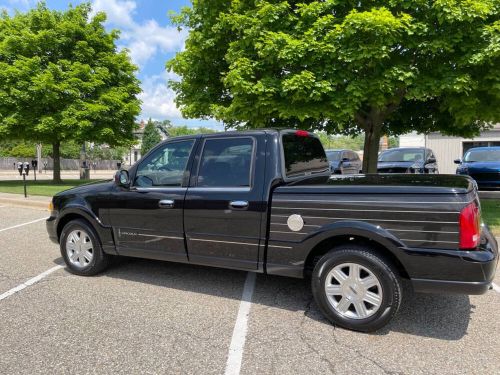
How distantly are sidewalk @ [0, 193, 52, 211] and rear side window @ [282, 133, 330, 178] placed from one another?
374 inches

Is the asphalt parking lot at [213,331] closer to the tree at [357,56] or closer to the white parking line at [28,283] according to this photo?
the white parking line at [28,283]

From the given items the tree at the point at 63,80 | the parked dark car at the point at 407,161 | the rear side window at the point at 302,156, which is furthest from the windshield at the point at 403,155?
the tree at the point at 63,80

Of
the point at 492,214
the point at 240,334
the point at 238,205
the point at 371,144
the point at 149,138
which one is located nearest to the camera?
the point at 240,334

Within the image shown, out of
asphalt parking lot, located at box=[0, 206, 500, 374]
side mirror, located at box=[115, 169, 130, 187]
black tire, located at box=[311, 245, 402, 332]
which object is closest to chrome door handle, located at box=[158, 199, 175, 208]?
side mirror, located at box=[115, 169, 130, 187]

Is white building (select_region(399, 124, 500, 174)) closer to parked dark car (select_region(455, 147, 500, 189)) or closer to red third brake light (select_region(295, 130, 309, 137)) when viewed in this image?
parked dark car (select_region(455, 147, 500, 189))

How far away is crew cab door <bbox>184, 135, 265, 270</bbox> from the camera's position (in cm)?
402

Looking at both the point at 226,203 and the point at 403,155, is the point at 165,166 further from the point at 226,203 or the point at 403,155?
the point at 403,155

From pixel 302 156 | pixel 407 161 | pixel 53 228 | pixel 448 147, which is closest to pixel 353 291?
pixel 302 156

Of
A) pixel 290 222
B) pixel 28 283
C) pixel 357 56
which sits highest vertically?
pixel 357 56

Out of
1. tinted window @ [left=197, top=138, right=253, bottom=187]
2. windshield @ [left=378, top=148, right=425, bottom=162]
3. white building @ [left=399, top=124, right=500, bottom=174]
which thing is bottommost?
tinted window @ [left=197, top=138, right=253, bottom=187]

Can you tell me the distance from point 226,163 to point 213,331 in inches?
67.5

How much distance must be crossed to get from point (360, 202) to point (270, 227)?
904 millimetres

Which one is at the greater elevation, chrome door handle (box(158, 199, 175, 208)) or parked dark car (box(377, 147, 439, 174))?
parked dark car (box(377, 147, 439, 174))

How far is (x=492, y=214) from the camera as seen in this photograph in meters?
8.58
